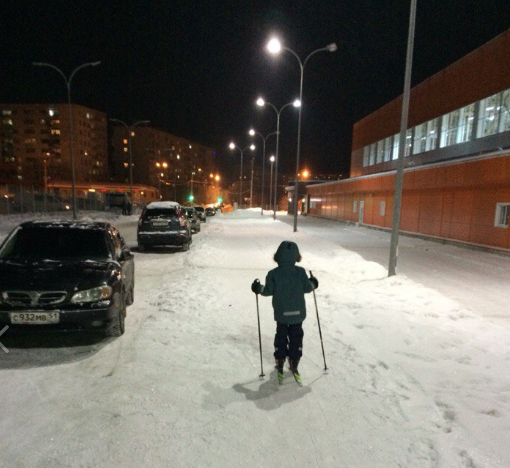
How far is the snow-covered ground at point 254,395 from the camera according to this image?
301 cm

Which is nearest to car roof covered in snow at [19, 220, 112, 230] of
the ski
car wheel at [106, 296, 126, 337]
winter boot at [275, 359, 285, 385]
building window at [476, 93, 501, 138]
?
car wheel at [106, 296, 126, 337]

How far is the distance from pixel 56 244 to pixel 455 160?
20277mm

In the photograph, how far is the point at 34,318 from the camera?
4516mm

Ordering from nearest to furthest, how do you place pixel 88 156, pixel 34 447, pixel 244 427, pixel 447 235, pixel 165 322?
1. pixel 34 447
2. pixel 244 427
3. pixel 165 322
4. pixel 447 235
5. pixel 88 156

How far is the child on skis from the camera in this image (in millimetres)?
4188

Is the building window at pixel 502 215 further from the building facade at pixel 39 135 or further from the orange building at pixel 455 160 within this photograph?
the building facade at pixel 39 135

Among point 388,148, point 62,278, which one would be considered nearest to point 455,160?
point 62,278

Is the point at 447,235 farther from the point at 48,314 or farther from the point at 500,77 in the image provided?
the point at 48,314

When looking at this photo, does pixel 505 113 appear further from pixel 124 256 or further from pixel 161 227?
pixel 124 256

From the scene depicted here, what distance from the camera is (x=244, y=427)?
10.9 feet

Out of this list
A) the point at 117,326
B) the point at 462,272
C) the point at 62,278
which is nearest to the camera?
the point at 62,278

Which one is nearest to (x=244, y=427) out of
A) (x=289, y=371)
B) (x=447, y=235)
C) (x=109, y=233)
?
(x=289, y=371)

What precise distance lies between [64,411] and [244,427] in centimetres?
177

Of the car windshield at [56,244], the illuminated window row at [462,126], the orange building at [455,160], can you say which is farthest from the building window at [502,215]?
the car windshield at [56,244]
